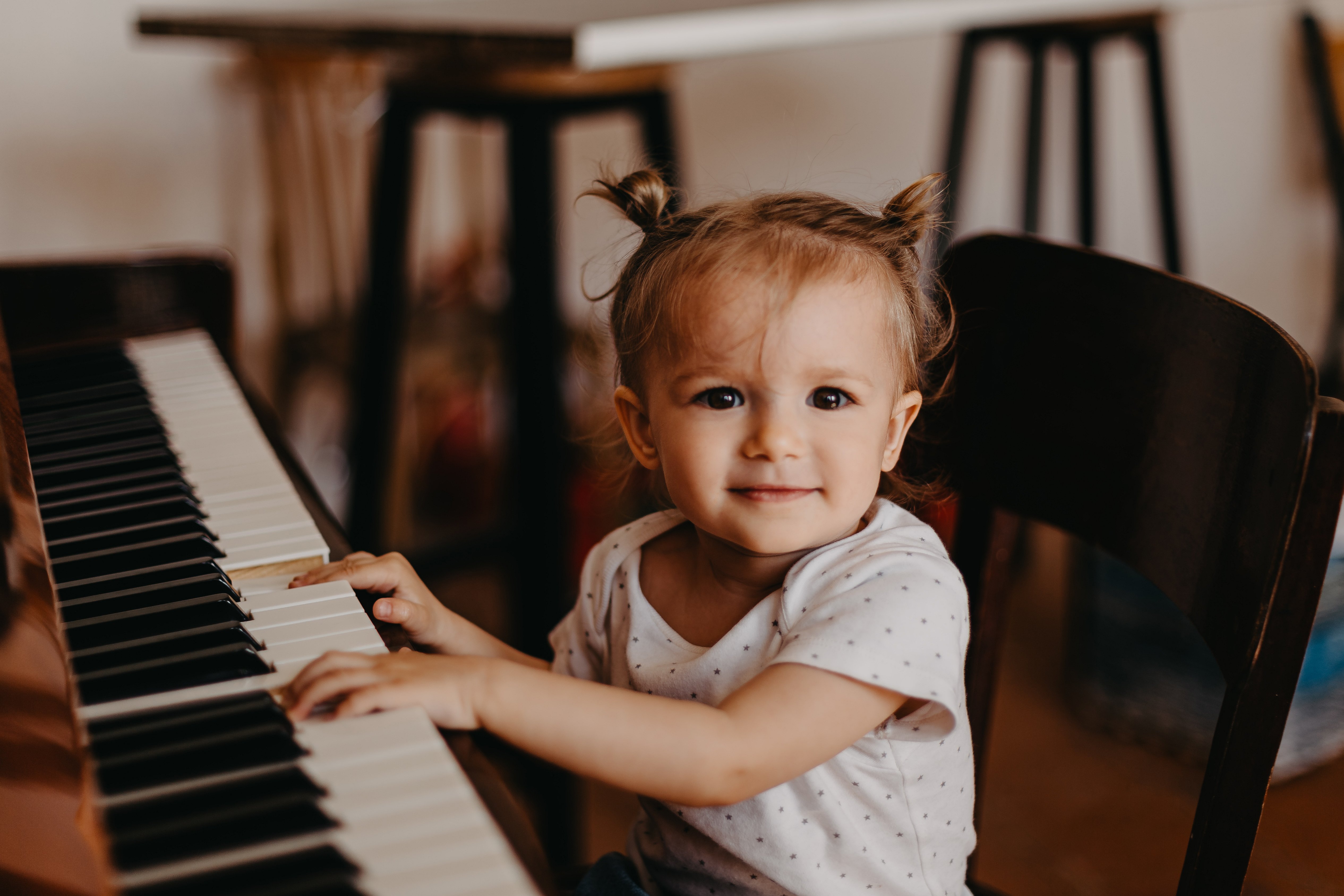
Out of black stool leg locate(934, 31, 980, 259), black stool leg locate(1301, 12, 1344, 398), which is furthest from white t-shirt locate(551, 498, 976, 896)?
black stool leg locate(1301, 12, 1344, 398)

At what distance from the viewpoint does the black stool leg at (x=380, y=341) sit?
174 centimetres

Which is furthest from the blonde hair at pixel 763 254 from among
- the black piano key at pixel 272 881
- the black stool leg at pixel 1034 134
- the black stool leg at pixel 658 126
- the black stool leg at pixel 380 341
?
the black stool leg at pixel 1034 134

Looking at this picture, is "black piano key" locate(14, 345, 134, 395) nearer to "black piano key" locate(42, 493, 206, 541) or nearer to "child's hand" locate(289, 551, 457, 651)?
"black piano key" locate(42, 493, 206, 541)

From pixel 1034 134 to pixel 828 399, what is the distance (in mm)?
1733

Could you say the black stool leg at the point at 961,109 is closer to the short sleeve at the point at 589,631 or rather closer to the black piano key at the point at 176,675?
the short sleeve at the point at 589,631

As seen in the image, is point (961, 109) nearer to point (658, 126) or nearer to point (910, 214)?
point (658, 126)

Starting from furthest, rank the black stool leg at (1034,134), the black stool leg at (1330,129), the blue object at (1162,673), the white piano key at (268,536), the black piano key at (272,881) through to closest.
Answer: the black stool leg at (1330,129)
the black stool leg at (1034,134)
the blue object at (1162,673)
the white piano key at (268,536)
the black piano key at (272,881)

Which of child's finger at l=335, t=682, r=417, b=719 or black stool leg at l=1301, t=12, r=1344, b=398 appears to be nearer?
child's finger at l=335, t=682, r=417, b=719

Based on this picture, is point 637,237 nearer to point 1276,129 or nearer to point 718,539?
point 718,539

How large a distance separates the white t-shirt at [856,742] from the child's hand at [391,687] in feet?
0.66

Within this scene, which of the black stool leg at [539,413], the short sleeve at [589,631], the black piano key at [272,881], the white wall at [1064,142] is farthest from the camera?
the white wall at [1064,142]

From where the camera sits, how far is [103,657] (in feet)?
2.15

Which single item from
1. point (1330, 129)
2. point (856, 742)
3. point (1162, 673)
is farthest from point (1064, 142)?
point (856, 742)

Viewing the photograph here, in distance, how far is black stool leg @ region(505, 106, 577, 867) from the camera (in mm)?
1579
